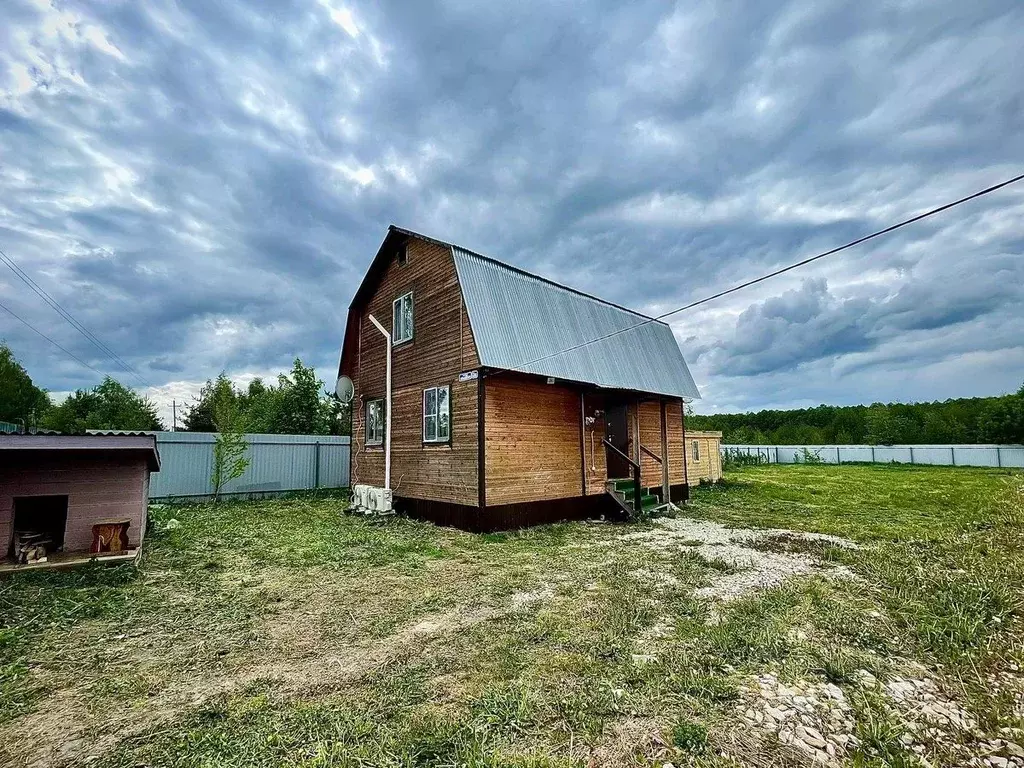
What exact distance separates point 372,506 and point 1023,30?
12812 mm

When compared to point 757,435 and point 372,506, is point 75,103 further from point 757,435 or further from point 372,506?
point 757,435

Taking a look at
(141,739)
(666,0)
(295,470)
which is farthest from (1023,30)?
(295,470)

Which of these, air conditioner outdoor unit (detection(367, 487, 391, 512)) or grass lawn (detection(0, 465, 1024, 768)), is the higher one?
air conditioner outdoor unit (detection(367, 487, 391, 512))

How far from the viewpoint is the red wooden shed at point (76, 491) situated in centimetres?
619

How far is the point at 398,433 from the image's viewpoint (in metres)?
12.6

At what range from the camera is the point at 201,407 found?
1325 inches

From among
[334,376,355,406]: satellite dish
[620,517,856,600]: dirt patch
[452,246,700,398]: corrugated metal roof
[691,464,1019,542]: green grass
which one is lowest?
[691,464,1019,542]: green grass

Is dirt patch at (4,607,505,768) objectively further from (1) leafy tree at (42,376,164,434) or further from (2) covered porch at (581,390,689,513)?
(1) leafy tree at (42,376,164,434)

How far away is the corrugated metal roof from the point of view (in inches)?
413

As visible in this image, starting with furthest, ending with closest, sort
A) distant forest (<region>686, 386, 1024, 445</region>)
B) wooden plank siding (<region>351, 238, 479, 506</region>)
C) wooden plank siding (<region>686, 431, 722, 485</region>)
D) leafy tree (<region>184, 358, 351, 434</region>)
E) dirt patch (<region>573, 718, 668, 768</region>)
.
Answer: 1. distant forest (<region>686, 386, 1024, 445</region>)
2. leafy tree (<region>184, 358, 351, 434</region>)
3. wooden plank siding (<region>686, 431, 722, 485</region>)
4. wooden plank siding (<region>351, 238, 479, 506</region>)
5. dirt patch (<region>573, 718, 668, 768</region>)

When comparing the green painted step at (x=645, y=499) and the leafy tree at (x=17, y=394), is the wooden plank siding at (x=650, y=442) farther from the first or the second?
the leafy tree at (x=17, y=394)

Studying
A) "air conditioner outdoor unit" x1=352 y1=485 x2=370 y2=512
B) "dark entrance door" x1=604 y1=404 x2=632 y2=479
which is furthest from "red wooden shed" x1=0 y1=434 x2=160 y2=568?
"dark entrance door" x1=604 y1=404 x2=632 y2=479

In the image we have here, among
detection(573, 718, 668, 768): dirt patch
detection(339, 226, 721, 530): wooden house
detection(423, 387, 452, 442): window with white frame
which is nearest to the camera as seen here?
detection(573, 718, 668, 768): dirt patch

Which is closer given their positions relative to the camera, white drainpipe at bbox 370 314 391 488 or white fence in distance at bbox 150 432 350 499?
white drainpipe at bbox 370 314 391 488
